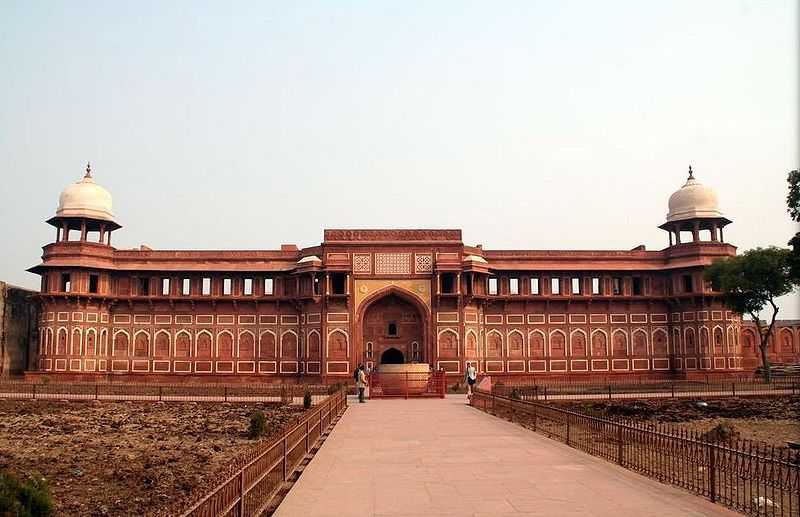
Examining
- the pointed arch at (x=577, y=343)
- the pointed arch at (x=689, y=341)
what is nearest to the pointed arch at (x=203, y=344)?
the pointed arch at (x=577, y=343)

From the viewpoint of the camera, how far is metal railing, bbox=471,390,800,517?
27.2 feet

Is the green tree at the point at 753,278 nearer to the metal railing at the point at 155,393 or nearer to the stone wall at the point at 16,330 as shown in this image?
the metal railing at the point at 155,393

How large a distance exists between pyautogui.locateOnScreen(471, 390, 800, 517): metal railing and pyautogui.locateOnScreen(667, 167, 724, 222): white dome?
95.6ft

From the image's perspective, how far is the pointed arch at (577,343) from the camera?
42094mm

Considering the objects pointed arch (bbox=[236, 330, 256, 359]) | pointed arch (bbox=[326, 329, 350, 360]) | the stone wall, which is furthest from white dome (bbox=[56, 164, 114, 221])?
pointed arch (bbox=[326, 329, 350, 360])

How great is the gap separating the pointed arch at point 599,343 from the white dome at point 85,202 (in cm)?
2926

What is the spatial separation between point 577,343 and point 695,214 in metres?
10.4

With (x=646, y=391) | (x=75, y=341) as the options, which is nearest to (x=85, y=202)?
(x=75, y=341)

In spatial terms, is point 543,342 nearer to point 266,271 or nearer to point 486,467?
point 266,271

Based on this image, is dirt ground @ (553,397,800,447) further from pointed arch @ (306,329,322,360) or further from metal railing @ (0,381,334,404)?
pointed arch @ (306,329,322,360)

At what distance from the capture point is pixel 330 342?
1537 inches

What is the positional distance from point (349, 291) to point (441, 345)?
5.77 meters

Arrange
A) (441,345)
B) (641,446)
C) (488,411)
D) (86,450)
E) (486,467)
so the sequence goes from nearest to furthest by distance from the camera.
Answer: (486,467), (641,446), (86,450), (488,411), (441,345)

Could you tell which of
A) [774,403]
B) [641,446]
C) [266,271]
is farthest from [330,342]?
[641,446]
